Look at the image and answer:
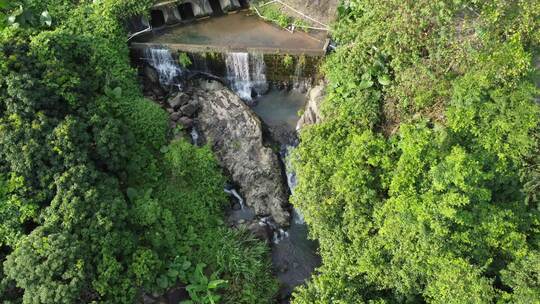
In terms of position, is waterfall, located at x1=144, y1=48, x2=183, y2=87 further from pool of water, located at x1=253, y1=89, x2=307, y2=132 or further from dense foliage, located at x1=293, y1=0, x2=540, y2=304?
dense foliage, located at x1=293, y1=0, x2=540, y2=304

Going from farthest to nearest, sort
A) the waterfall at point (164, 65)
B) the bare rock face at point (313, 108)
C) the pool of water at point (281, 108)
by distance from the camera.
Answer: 1. the waterfall at point (164, 65)
2. the pool of water at point (281, 108)
3. the bare rock face at point (313, 108)

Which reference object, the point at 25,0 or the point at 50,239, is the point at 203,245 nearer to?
the point at 50,239

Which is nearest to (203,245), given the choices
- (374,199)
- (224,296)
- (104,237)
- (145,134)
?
(224,296)

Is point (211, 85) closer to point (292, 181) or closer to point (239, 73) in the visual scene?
point (239, 73)

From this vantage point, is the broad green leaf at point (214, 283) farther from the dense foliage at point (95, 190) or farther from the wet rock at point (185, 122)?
the wet rock at point (185, 122)

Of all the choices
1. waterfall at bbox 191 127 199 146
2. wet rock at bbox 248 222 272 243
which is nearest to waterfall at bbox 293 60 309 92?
waterfall at bbox 191 127 199 146

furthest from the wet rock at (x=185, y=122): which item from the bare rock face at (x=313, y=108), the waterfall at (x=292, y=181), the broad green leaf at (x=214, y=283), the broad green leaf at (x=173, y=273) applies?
the broad green leaf at (x=214, y=283)
